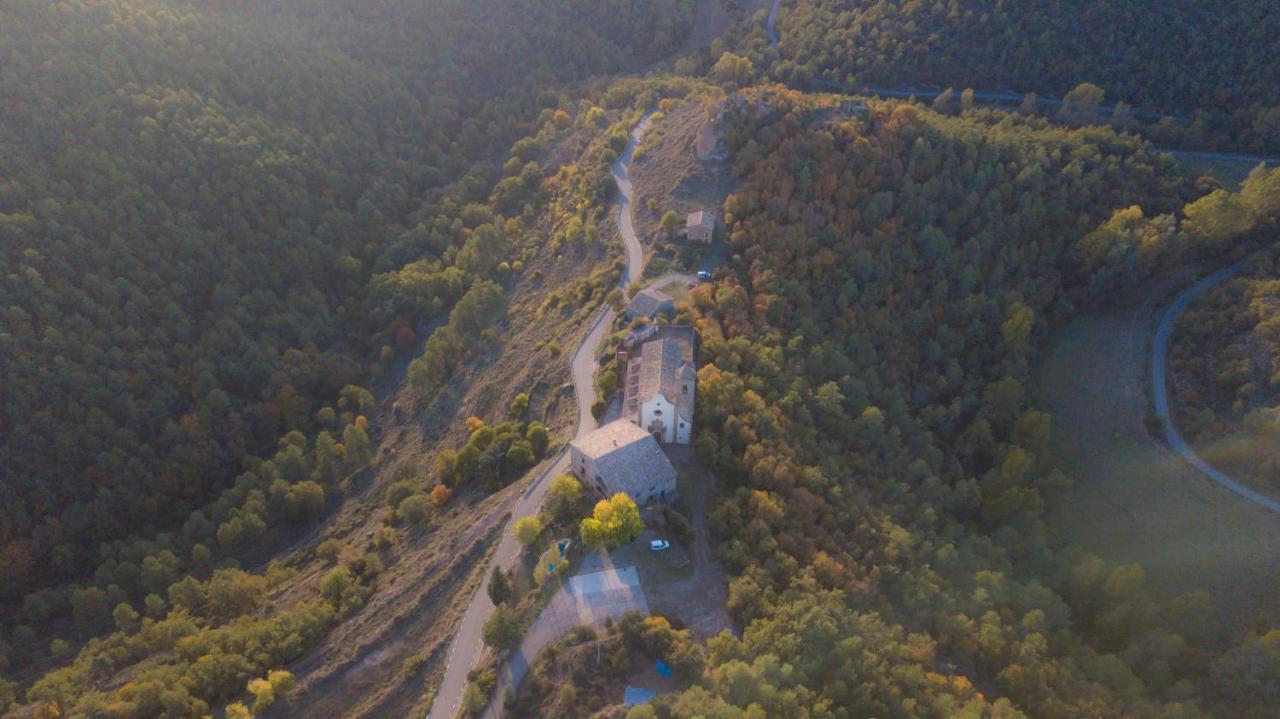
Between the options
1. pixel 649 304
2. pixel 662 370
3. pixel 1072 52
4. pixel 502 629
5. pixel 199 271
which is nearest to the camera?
pixel 502 629

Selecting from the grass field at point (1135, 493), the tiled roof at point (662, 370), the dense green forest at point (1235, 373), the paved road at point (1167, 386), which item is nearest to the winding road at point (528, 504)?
the tiled roof at point (662, 370)

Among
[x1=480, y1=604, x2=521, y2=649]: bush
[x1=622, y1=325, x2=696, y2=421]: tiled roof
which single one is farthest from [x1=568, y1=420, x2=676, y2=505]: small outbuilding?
[x1=480, y1=604, x2=521, y2=649]: bush

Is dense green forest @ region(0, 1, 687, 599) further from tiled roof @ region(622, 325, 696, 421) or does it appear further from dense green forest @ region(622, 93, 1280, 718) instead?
dense green forest @ region(622, 93, 1280, 718)

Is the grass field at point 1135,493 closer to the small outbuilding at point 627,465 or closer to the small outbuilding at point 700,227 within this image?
the small outbuilding at point 627,465

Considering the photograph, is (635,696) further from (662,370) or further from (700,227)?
(700,227)

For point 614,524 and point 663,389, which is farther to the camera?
point 663,389

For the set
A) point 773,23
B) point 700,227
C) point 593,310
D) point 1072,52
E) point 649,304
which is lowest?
point 593,310

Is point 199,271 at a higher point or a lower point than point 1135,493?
higher

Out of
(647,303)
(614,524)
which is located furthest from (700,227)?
(614,524)
